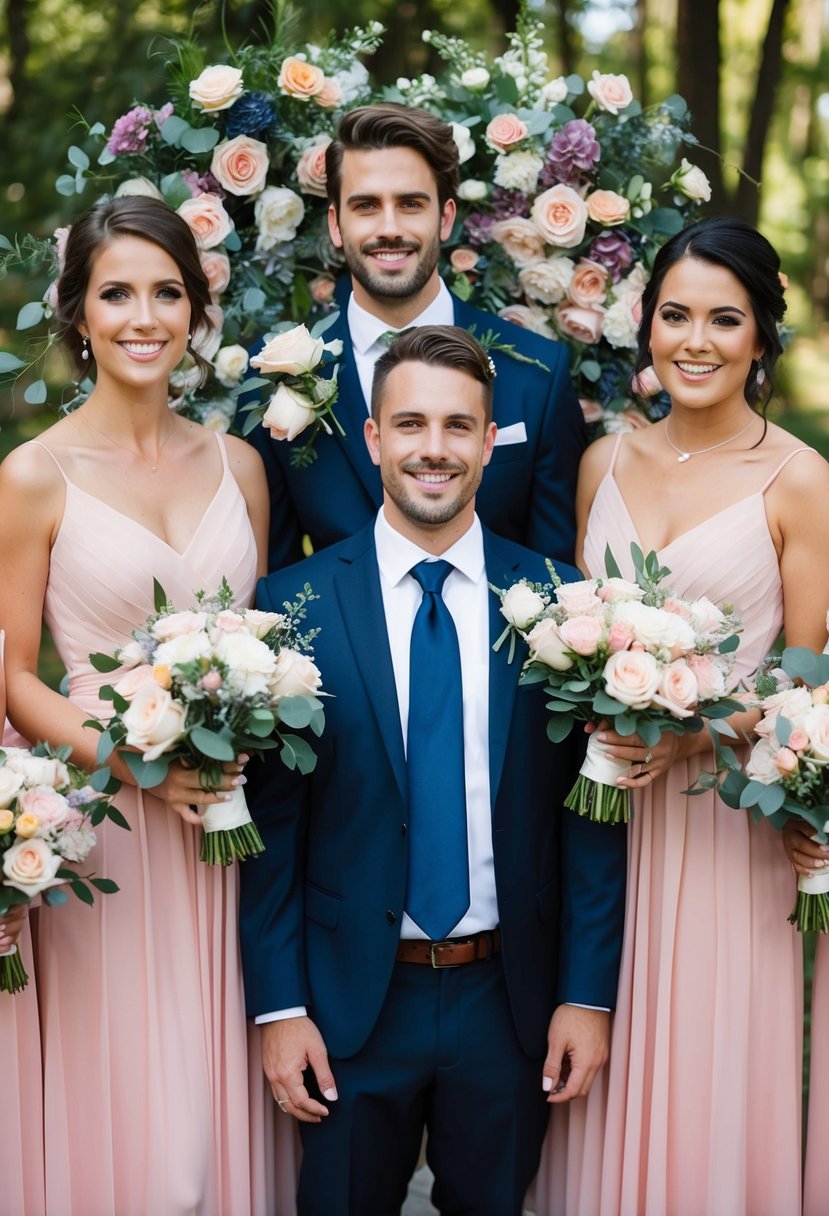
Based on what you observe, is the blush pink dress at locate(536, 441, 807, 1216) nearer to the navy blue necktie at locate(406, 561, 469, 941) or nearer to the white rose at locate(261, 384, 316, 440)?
the navy blue necktie at locate(406, 561, 469, 941)

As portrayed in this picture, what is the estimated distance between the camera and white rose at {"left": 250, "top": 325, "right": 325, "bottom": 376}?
13.4ft

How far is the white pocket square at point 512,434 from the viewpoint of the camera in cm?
424

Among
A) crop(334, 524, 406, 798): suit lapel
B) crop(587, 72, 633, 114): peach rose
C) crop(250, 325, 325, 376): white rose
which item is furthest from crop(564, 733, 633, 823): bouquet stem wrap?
crop(587, 72, 633, 114): peach rose

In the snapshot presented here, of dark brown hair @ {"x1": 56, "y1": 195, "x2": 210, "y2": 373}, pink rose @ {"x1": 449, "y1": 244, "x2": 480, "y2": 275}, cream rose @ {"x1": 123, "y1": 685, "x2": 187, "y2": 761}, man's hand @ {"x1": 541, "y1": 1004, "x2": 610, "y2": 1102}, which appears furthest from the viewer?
pink rose @ {"x1": 449, "y1": 244, "x2": 480, "y2": 275}

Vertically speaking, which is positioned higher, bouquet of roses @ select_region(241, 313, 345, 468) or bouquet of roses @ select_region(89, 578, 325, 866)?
bouquet of roses @ select_region(241, 313, 345, 468)

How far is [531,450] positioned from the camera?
429 centimetres

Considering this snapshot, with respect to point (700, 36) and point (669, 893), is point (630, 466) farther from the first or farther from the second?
point (700, 36)

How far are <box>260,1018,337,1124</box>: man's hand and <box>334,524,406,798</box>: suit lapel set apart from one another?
2.38 ft

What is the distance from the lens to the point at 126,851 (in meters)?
3.68

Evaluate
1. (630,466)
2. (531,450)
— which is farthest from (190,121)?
(630,466)

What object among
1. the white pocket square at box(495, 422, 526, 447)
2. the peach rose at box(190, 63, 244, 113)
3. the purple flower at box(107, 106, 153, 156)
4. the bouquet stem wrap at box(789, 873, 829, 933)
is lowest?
the bouquet stem wrap at box(789, 873, 829, 933)

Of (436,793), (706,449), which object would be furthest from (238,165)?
(436,793)

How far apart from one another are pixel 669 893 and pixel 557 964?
375 mm

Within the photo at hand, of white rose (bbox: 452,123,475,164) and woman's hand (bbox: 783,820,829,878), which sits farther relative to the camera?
white rose (bbox: 452,123,475,164)
